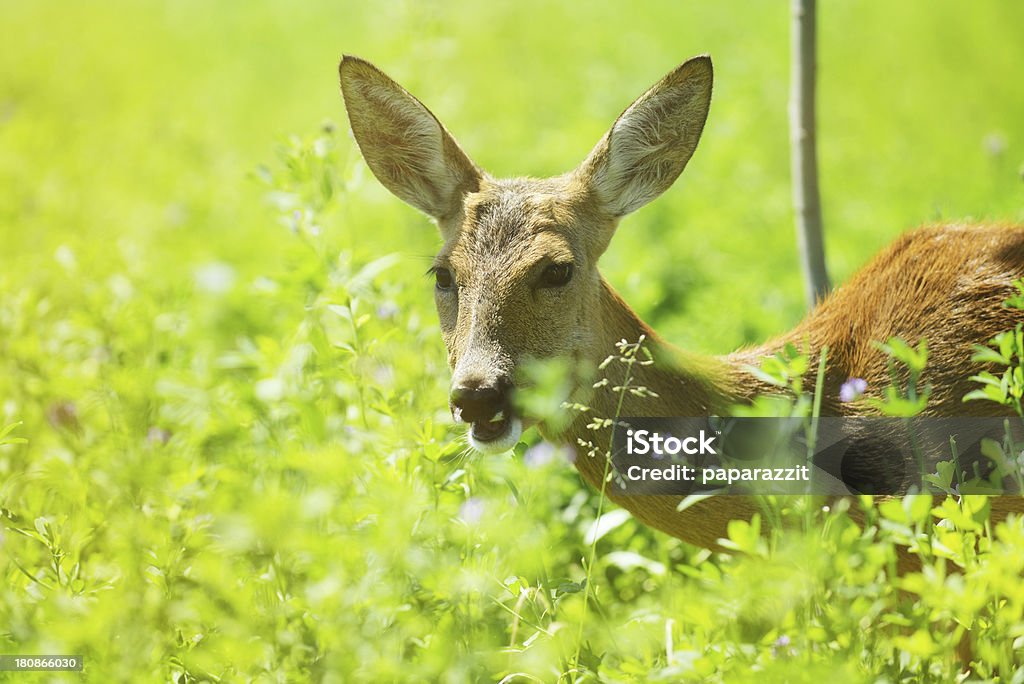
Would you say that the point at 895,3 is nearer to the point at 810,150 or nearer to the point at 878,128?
the point at 878,128

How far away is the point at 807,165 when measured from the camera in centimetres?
432

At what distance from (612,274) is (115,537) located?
8.64ft

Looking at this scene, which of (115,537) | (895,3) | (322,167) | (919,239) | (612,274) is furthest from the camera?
(895,3)

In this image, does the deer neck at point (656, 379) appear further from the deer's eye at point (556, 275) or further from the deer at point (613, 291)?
the deer's eye at point (556, 275)

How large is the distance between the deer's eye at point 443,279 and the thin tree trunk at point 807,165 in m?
1.59

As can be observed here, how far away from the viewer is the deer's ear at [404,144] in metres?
3.57

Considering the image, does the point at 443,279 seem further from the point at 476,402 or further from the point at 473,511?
the point at 473,511

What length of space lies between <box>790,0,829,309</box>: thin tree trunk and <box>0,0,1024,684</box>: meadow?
0.48 meters

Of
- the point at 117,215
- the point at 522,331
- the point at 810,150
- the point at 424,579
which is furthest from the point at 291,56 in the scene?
the point at 424,579

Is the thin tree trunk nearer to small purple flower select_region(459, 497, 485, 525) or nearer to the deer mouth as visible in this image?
the deer mouth

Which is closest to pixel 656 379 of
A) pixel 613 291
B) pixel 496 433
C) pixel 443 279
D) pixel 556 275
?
pixel 613 291

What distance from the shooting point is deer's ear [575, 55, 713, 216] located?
3.44m

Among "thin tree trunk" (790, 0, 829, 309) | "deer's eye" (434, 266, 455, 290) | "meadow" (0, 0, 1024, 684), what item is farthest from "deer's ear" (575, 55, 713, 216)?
"thin tree trunk" (790, 0, 829, 309)

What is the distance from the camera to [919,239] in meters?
3.53
